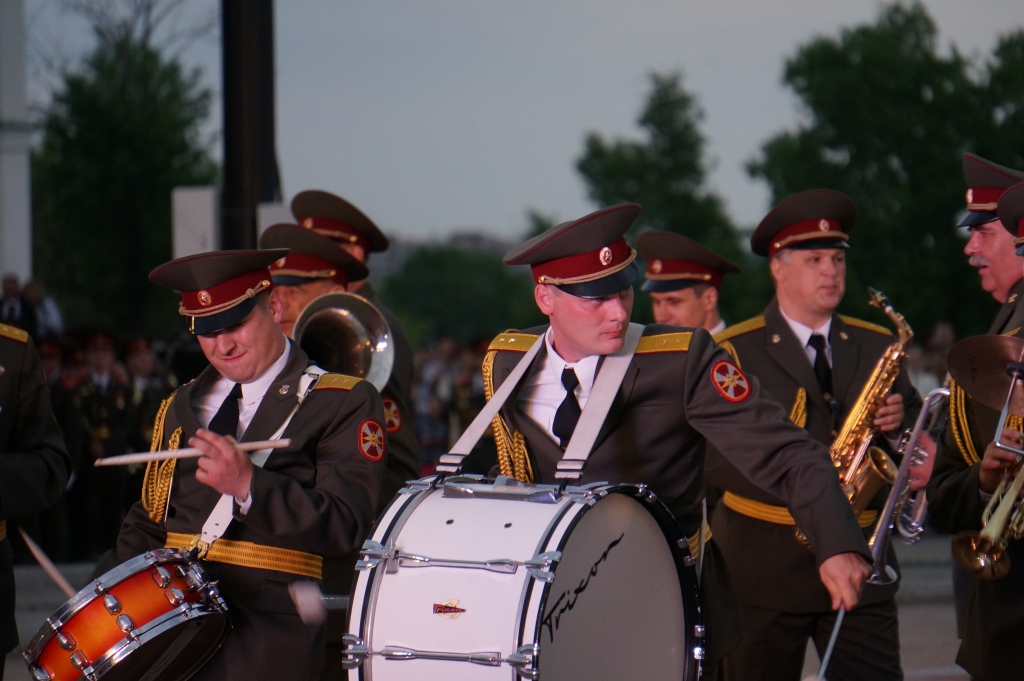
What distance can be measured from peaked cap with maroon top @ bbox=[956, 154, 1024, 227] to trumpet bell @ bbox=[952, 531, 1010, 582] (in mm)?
1288

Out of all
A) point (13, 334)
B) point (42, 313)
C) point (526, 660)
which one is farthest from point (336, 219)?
point (42, 313)

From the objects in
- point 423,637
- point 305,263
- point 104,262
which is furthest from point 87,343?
point 104,262

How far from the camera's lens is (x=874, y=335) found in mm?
5660

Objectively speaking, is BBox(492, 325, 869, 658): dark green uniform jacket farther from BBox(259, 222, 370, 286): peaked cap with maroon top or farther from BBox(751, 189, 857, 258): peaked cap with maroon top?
BBox(259, 222, 370, 286): peaked cap with maroon top

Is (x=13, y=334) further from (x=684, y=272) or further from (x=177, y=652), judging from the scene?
(x=684, y=272)

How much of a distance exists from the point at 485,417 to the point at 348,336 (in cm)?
193

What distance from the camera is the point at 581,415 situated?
402 cm

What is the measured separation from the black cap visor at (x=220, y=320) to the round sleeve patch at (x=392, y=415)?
1767 mm

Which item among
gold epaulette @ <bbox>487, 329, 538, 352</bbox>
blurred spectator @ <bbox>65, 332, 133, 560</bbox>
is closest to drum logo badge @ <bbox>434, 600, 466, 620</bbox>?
gold epaulette @ <bbox>487, 329, 538, 352</bbox>

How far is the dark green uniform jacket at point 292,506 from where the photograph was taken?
3.98m

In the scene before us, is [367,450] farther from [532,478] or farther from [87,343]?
[87,343]

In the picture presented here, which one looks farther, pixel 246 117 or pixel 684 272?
pixel 246 117

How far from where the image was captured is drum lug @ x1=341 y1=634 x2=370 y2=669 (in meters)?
3.56

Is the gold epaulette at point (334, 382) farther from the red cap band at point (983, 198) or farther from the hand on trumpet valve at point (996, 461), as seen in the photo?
the red cap band at point (983, 198)
